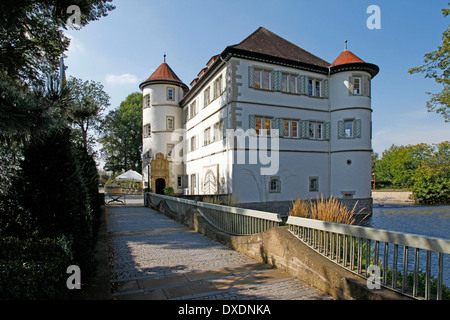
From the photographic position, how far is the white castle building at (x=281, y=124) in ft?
61.1

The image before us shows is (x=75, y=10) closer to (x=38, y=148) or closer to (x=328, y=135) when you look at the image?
(x=38, y=148)

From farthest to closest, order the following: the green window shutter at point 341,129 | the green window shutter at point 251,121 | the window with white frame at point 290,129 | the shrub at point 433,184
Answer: the shrub at point 433,184 < the green window shutter at point 341,129 < the window with white frame at point 290,129 < the green window shutter at point 251,121

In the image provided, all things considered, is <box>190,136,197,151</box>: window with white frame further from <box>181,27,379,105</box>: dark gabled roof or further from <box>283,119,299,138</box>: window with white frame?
<box>283,119,299,138</box>: window with white frame

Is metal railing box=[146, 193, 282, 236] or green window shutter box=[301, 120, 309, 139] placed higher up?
green window shutter box=[301, 120, 309, 139]

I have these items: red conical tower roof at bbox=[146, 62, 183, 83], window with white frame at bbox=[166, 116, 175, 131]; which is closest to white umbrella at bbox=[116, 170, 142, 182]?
window with white frame at bbox=[166, 116, 175, 131]

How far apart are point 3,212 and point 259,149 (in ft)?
53.2

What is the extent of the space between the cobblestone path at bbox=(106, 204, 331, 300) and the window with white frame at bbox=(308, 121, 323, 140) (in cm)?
1545

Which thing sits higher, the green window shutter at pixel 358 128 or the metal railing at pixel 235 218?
the green window shutter at pixel 358 128

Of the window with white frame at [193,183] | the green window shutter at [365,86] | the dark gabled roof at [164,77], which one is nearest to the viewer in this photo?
the green window shutter at [365,86]

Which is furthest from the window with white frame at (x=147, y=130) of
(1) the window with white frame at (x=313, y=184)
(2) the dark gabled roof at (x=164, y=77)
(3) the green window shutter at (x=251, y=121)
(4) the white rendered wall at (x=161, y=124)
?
(1) the window with white frame at (x=313, y=184)

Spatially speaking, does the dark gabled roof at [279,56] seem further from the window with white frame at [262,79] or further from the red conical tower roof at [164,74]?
the red conical tower roof at [164,74]

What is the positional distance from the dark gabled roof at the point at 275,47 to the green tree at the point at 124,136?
30983 millimetres

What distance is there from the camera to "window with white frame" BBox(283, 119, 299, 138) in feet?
65.9

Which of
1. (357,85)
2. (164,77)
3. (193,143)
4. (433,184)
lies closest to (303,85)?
(357,85)
